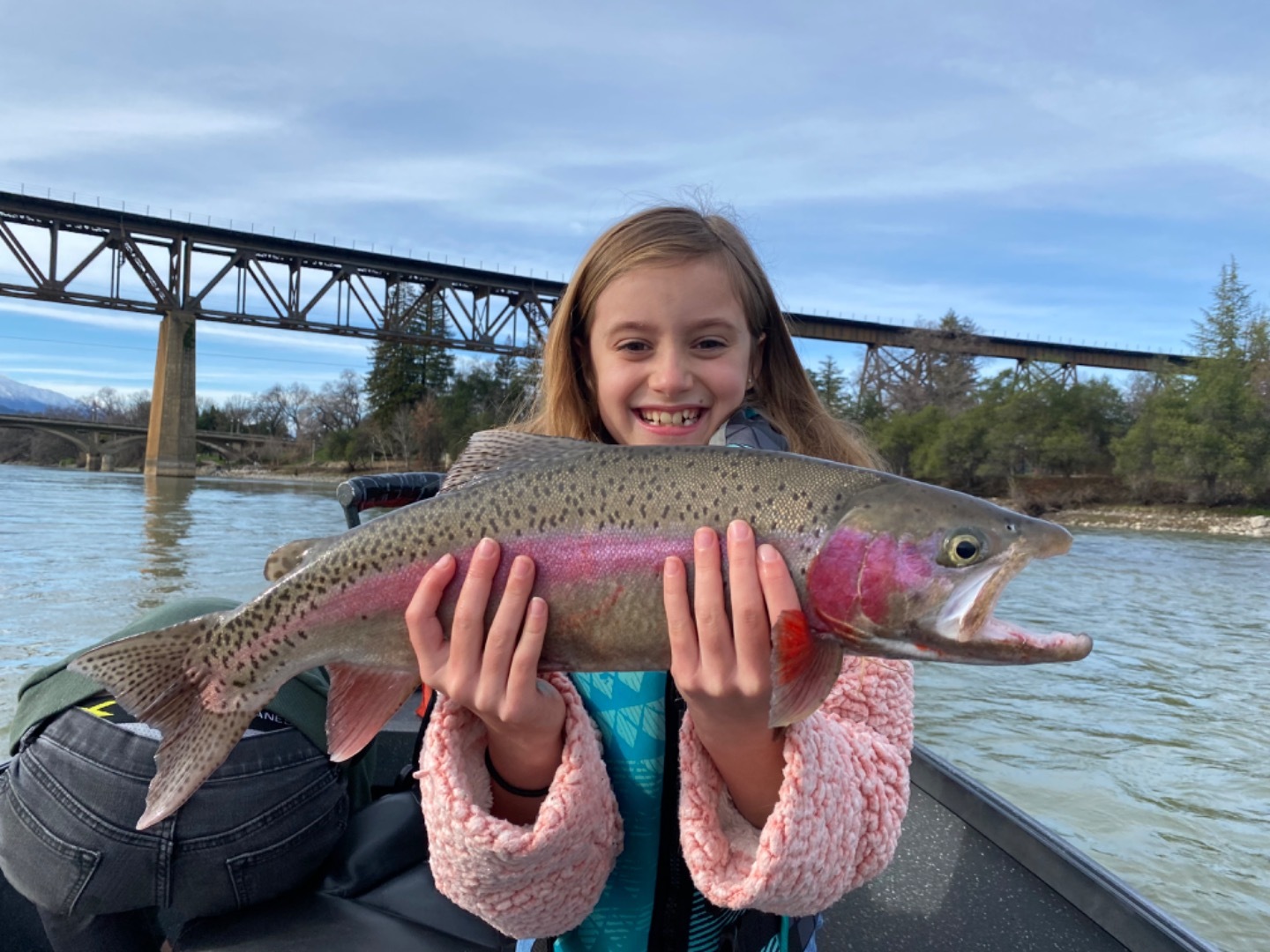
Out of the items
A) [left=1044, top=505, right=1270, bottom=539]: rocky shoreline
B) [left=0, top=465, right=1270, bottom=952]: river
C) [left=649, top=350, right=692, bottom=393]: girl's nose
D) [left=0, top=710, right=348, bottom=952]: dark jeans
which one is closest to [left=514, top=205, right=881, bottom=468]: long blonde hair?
[left=649, top=350, right=692, bottom=393]: girl's nose

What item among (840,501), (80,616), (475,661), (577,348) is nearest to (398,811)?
(475,661)

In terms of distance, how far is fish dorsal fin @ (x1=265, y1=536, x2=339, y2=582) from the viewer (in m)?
2.21

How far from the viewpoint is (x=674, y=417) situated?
8.79 ft

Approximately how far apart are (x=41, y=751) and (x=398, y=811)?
113cm

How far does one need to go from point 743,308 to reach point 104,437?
82126 millimetres

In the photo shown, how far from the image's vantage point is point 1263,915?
204 inches

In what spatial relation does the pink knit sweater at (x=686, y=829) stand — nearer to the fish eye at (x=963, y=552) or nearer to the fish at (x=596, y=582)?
the fish at (x=596, y=582)

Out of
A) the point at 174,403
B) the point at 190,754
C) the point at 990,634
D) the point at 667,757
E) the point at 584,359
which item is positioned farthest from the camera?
the point at 174,403

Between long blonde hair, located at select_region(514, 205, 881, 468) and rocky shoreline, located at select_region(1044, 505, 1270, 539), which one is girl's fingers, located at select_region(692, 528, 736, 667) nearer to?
long blonde hair, located at select_region(514, 205, 881, 468)

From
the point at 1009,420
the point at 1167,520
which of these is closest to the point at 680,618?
the point at 1167,520

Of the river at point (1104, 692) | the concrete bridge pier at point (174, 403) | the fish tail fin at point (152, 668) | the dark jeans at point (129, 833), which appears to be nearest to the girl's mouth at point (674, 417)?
the fish tail fin at point (152, 668)

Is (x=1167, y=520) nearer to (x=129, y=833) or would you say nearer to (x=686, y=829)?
(x=686, y=829)

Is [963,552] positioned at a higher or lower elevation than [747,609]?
higher

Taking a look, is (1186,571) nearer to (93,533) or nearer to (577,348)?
(577,348)
